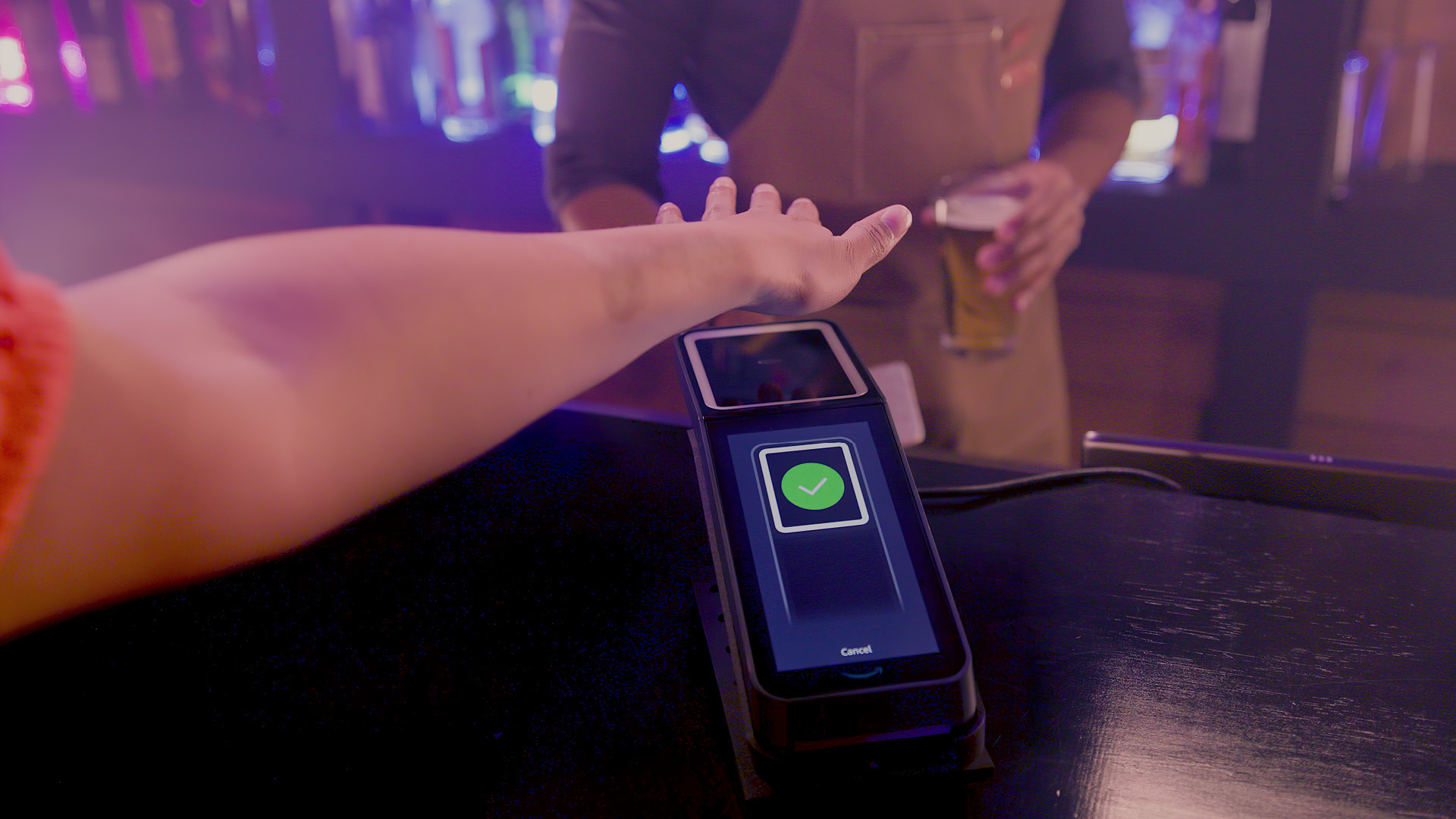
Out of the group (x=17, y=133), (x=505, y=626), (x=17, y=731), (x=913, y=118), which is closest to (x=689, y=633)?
(x=505, y=626)

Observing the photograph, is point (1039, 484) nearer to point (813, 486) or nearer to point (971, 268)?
point (813, 486)

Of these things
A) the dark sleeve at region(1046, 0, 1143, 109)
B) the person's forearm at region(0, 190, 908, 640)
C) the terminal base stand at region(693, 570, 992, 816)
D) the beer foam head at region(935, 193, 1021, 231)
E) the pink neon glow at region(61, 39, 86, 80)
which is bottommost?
the terminal base stand at region(693, 570, 992, 816)

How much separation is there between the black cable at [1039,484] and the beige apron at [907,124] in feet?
1.74

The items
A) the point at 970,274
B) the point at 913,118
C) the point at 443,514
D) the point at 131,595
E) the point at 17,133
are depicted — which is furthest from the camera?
the point at 17,133

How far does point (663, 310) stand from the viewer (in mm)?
349

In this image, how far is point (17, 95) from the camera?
242cm

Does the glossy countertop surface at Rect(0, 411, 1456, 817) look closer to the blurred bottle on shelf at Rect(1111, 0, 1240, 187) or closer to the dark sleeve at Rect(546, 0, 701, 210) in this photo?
the dark sleeve at Rect(546, 0, 701, 210)

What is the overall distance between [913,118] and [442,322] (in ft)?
3.26

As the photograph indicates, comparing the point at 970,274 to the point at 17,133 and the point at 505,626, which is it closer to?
the point at 505,626

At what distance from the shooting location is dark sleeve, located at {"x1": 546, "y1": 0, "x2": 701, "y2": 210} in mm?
1081

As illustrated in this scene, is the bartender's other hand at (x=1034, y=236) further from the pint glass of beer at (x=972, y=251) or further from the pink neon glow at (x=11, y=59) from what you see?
the pink neon glow at (x=11, y=59)

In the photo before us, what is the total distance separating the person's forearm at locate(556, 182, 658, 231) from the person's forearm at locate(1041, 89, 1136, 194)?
1.79 ft

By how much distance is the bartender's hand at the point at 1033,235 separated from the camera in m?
0.89

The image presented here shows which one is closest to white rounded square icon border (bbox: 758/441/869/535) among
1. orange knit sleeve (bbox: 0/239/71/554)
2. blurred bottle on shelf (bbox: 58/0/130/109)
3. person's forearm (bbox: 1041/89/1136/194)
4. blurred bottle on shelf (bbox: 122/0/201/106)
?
orange knit sleeve (bbox: 0/239/71/554)
